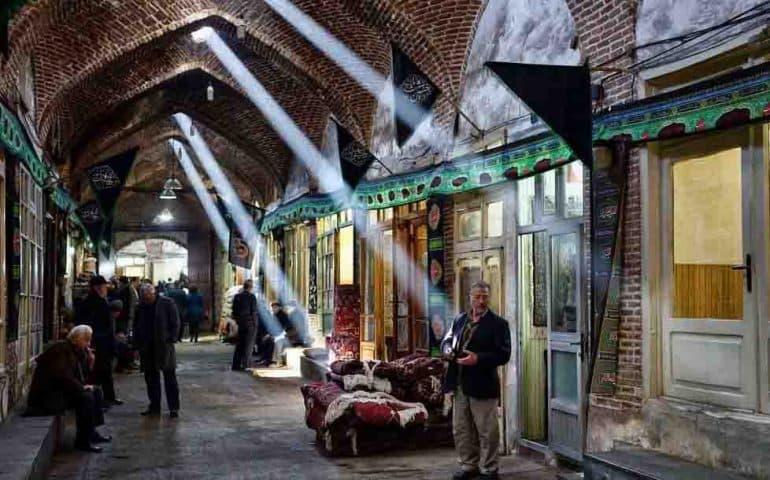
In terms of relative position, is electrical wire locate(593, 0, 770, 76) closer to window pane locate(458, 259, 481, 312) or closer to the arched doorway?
window pane locate(458, 259, 481, 312)

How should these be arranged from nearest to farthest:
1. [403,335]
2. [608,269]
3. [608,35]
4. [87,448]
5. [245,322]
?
[608,269]
[608,35]
[87,448]
[403,335]
[245,322]

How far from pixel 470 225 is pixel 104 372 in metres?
5.09

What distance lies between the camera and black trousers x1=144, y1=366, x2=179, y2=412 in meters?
10.7

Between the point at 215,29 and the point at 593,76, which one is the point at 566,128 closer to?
the point at 593,76

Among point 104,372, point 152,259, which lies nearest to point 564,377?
point 104,372

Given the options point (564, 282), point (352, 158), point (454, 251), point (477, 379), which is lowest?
point (477, 379)

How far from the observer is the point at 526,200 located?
8641mm

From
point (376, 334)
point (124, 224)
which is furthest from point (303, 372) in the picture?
point (124, 224)

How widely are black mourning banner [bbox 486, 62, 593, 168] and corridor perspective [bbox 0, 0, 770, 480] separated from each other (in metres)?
0.02

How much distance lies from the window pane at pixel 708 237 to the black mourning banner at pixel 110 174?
33.1 ft

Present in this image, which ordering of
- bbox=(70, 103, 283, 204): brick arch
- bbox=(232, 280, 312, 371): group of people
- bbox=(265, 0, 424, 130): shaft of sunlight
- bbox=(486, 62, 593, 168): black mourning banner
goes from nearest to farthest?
bbox=(486, 62, 593, 168): black mourning banner → bbox=(265, 0, 424, 130): shaft of sunlight → bbox=(232, 280, 312, 371): group of people → bbox=(70, 103, 283, 204): brick arch

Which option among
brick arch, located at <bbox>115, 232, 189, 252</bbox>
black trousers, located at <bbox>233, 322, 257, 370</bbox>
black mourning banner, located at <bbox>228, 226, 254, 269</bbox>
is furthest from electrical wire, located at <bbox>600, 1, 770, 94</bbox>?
brick arch, located at <bbox>115, 232, 189, 252</bbox>

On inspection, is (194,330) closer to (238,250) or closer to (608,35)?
(238,250)

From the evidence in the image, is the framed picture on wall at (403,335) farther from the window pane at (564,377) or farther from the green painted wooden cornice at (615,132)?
the window pane at (564,377)
